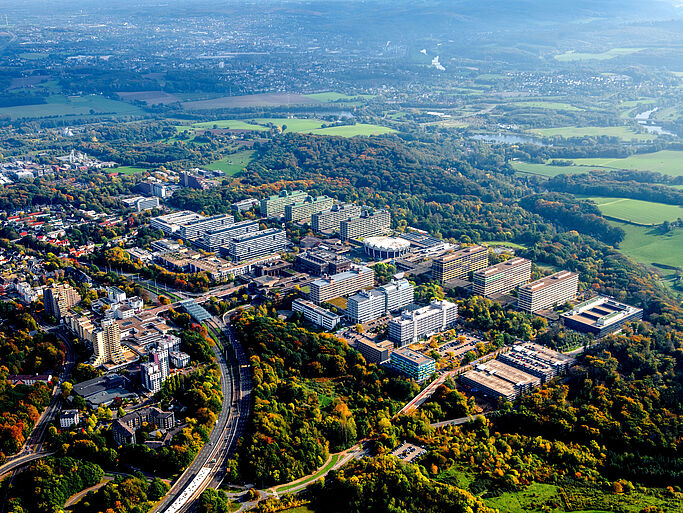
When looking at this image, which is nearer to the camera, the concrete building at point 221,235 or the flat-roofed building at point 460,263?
the flat-roofed building at point 460,263

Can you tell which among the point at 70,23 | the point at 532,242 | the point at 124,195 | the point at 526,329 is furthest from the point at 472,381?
the point at 70,23

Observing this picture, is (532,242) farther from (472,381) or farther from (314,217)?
(472,381)

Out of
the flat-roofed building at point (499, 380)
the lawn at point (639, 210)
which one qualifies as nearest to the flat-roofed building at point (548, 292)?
the flat-roofed building at point (499, 380)

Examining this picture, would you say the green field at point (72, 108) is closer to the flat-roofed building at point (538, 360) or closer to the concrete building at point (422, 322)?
the concrete building at point (422, 322)

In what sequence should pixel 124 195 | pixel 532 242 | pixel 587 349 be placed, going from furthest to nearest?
pixel 124 195 < pixel 532 242 < pixel 587 349

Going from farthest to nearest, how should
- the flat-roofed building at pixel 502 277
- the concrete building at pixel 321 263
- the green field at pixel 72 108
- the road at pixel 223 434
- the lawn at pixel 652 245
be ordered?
the green field at pixel 72 108
the lawn at pixel 652 245
the concrete building at pixel 321 263
the flat-roofed building at pixel 502 277
the road at pixel 223 434

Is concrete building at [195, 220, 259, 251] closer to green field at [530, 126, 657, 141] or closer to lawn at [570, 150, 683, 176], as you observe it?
lawn at [570, 150, 683, 176]
